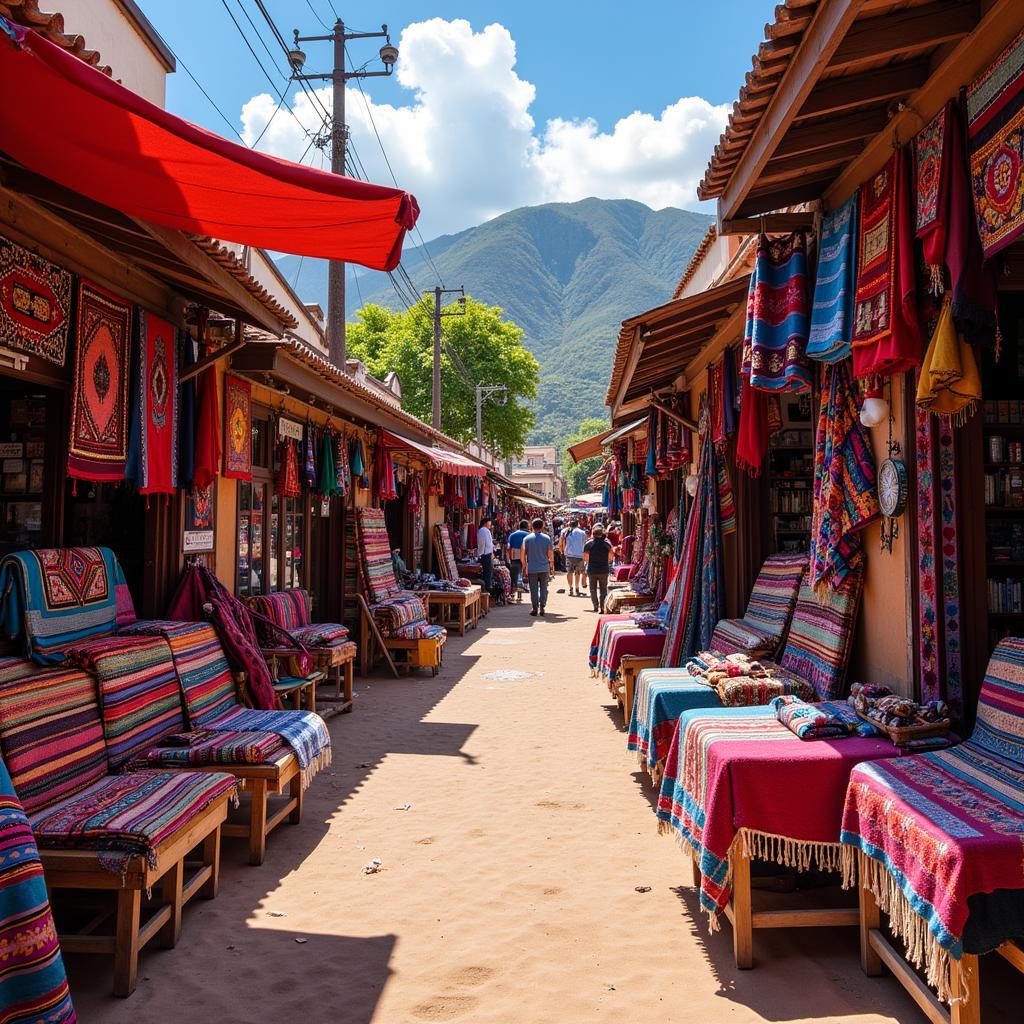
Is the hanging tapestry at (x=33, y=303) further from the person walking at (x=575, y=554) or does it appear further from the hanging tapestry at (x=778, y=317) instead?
the person walking at (x=575, y=554)

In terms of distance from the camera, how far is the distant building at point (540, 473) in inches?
2451

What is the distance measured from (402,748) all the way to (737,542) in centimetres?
329

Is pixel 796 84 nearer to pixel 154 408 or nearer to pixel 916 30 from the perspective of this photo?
pixel 916 30

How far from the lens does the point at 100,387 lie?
455 centimetres

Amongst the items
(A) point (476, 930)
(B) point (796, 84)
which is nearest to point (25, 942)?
(A) point (476, 930)

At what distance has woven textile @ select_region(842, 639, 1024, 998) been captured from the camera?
243cm

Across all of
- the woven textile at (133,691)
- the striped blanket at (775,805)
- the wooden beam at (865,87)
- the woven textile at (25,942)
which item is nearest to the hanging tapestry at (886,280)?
the wooden beam at (865,87)

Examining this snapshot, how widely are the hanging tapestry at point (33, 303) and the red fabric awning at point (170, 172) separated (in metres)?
0.66

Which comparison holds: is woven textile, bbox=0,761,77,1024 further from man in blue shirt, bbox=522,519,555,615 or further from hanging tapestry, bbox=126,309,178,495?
man in blue shirt, bbox=522,519,555,615

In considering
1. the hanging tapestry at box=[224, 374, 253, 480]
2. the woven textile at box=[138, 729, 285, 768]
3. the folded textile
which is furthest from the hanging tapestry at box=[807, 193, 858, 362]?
the hanging tapestry at box=[224, 374, 253, 480]

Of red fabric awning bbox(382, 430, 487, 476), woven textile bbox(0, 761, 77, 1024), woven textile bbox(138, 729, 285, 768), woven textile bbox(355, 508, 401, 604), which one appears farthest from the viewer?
red fabric awning bbox(382, 430, 487, 476)

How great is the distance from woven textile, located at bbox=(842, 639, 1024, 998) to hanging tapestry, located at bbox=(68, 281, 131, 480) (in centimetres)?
411

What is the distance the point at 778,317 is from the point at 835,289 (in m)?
0.44

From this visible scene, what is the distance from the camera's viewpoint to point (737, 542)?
6.94 m
